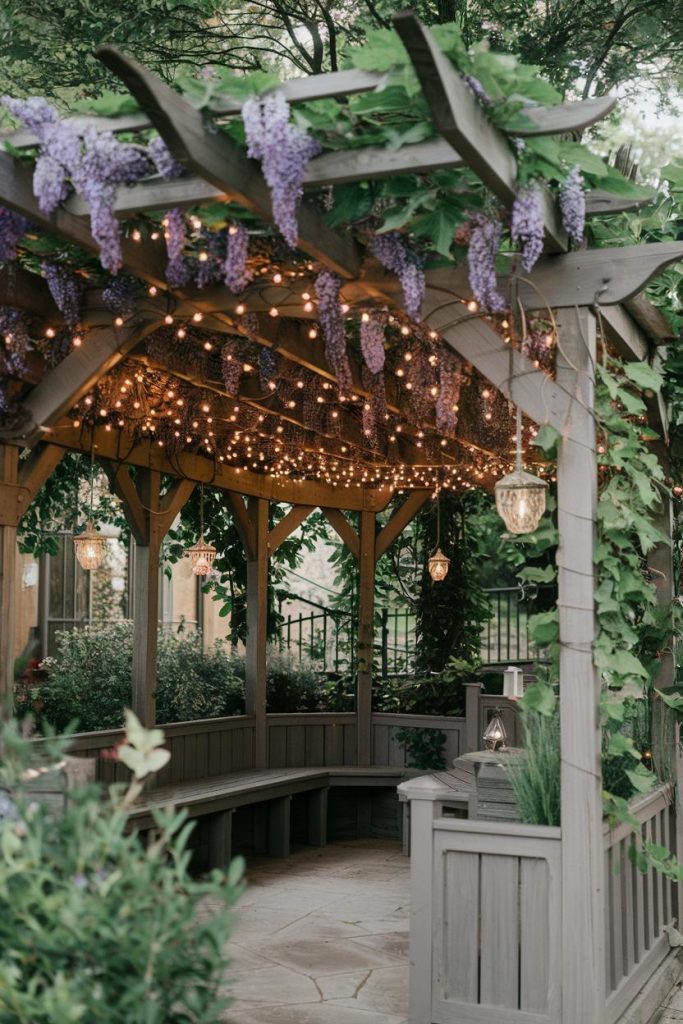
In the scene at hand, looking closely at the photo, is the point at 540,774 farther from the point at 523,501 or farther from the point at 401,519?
the point at 401,519

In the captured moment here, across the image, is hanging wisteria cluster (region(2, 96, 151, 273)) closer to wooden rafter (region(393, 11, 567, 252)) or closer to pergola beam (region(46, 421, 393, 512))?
wooden rafter (region(393, 11, 567, 252))

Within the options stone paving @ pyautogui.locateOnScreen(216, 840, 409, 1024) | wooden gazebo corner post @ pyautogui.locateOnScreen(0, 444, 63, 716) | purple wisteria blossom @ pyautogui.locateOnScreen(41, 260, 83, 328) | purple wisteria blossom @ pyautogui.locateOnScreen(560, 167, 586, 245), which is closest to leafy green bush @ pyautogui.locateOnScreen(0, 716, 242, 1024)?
stone paving @ pyautogui.locateOnScreen(216, 840, 409, 1024)

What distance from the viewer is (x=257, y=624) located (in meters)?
8.60

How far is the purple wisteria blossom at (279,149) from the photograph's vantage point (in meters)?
2.96

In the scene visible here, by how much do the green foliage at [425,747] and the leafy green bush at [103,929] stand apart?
21.8 ft

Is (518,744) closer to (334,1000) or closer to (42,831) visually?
(334,1000)

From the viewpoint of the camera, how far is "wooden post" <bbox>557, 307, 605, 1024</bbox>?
356 cm

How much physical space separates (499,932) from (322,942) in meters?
2.05

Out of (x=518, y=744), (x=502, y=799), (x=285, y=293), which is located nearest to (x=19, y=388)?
(x=285, y=293)

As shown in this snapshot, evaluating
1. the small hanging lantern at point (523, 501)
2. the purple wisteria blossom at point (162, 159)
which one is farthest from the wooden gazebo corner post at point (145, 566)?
the purple wisteria blossom at point (162, 159)

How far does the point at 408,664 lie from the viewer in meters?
10.8

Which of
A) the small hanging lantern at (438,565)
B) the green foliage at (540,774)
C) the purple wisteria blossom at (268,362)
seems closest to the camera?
the green foliage at (540,774)

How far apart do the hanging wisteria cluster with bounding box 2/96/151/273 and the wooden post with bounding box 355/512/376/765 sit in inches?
245

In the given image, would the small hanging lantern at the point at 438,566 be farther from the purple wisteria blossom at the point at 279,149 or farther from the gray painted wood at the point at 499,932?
the purple wisteria blossom at the point at 279,149
